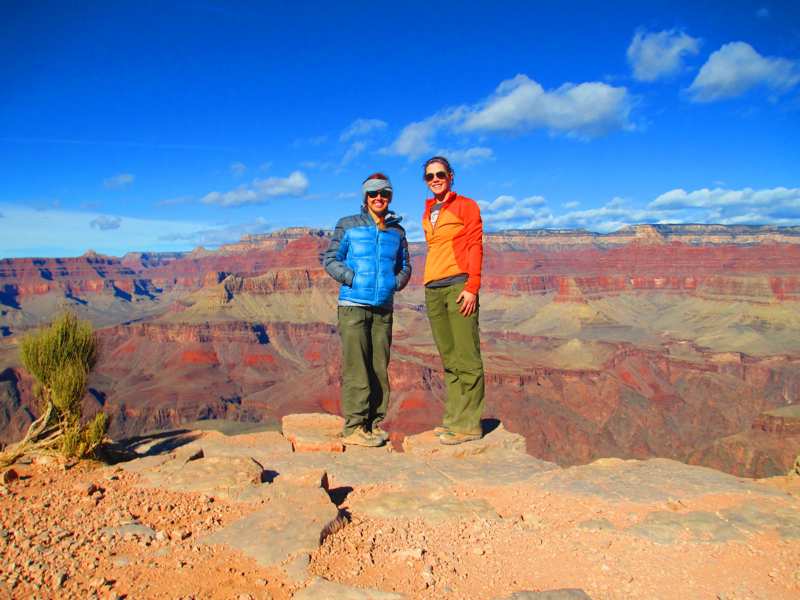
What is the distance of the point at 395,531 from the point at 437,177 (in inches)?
135

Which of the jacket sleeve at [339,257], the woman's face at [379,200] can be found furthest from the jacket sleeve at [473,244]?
the jacket sleeve at [339,257]

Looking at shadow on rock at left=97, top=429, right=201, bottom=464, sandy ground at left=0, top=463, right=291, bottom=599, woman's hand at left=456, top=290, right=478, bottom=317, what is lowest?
shadow on rock at left=97, top=429, right=201, bottom=464

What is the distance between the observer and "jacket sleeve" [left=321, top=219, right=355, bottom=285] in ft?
18.1

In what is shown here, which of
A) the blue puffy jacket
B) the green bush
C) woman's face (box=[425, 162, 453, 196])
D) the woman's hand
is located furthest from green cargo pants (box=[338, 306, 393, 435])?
the green bush

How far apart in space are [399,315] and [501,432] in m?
107

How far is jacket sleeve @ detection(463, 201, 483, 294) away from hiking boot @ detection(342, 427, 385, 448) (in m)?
1.92

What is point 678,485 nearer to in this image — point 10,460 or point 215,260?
point 10,460

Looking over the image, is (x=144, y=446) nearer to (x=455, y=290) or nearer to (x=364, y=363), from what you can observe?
(x=364, y=363)

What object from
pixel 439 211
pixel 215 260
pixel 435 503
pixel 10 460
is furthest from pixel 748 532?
pixel 215 260

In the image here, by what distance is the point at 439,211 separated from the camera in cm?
554

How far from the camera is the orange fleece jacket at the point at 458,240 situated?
5410mm

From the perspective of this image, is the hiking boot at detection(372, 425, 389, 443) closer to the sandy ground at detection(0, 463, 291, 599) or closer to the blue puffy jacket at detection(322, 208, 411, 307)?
the blue puffy jacket at detection(322, 208, 411, 307)

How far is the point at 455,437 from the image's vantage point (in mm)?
5598

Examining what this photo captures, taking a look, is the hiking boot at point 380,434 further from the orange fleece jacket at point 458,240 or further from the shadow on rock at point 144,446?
the shadow on rock at point 144,446
